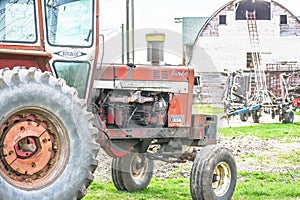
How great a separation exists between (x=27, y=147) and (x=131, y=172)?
351cm

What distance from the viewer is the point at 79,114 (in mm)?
6219

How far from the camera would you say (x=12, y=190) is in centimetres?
575

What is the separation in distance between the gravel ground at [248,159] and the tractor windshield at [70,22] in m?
2.52

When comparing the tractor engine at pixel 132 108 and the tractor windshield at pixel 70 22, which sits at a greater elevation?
the tractor windshield at pixel 70 22

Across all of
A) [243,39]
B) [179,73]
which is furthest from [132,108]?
[243,39]

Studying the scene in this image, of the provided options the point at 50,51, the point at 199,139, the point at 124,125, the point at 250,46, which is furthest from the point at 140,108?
the point at 250,46

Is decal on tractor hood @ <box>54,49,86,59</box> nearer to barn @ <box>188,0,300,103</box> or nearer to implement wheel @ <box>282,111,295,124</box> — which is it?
implement wheel @ <box>282,111,295,124</box>

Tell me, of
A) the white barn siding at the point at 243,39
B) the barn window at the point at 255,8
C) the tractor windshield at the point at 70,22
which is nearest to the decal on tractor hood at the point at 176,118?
the tractor windshield at the point at 70,22

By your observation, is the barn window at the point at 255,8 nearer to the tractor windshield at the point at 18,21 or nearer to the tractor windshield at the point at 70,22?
the tractor windshield at the point at 70,22

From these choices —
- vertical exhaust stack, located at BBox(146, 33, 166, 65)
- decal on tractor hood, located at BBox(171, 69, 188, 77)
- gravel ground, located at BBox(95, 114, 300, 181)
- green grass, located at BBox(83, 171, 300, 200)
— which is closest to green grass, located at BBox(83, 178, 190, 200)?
green grass, located at BBox(83, 171, 300, 200)

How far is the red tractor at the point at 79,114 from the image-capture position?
5.95m

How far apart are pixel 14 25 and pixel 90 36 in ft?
2.86

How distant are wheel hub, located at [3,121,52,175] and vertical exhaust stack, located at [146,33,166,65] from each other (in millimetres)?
2499

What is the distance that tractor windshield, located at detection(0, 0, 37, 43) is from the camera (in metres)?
6.73
